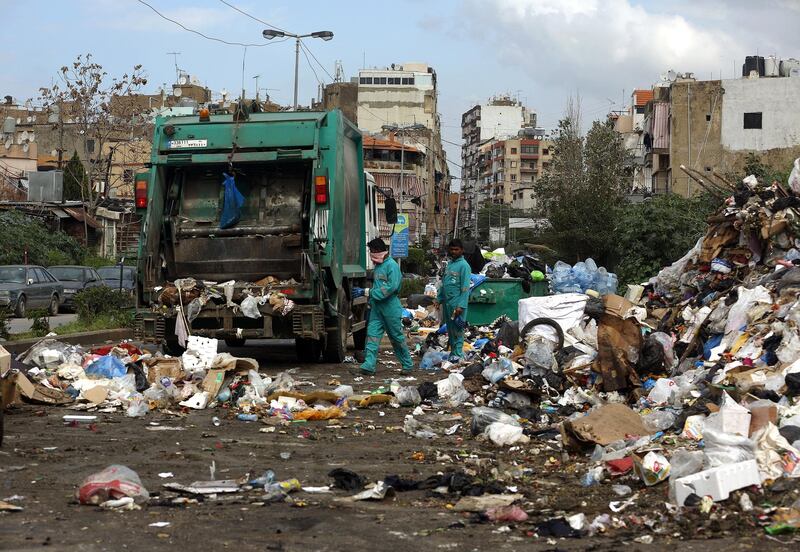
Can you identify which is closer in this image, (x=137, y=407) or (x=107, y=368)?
(x=137, y=407)

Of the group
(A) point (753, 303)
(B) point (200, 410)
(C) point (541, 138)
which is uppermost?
(C) point (541, 138)

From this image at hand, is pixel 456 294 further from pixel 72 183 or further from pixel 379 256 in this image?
pixel 72 183

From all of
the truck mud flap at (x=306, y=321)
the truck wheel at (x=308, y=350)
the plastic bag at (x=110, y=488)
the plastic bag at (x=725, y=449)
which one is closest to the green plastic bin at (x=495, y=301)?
the truck wheel at (x=308, y=350)

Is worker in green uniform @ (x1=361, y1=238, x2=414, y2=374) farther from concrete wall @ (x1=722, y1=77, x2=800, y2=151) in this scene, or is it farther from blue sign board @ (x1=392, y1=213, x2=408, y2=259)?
concrete wall @ (x1=722, y1=77, x2=800, y2=151)

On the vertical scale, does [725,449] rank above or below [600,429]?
above

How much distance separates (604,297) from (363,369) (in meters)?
2.98

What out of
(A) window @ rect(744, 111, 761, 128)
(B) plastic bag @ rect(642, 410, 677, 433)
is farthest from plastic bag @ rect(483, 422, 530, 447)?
(A) window @ rect(744, 111, 761, 128)

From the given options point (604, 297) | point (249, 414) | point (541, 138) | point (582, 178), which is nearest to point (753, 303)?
point (604, 297)

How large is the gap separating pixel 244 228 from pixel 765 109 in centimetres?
4329

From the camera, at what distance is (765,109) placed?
50.7m

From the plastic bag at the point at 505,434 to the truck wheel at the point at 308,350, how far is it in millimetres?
5665

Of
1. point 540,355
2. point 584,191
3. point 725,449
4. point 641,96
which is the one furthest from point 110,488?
point 641,96

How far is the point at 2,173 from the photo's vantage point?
55719mm

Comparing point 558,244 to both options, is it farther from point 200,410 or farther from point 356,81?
point 356,81
